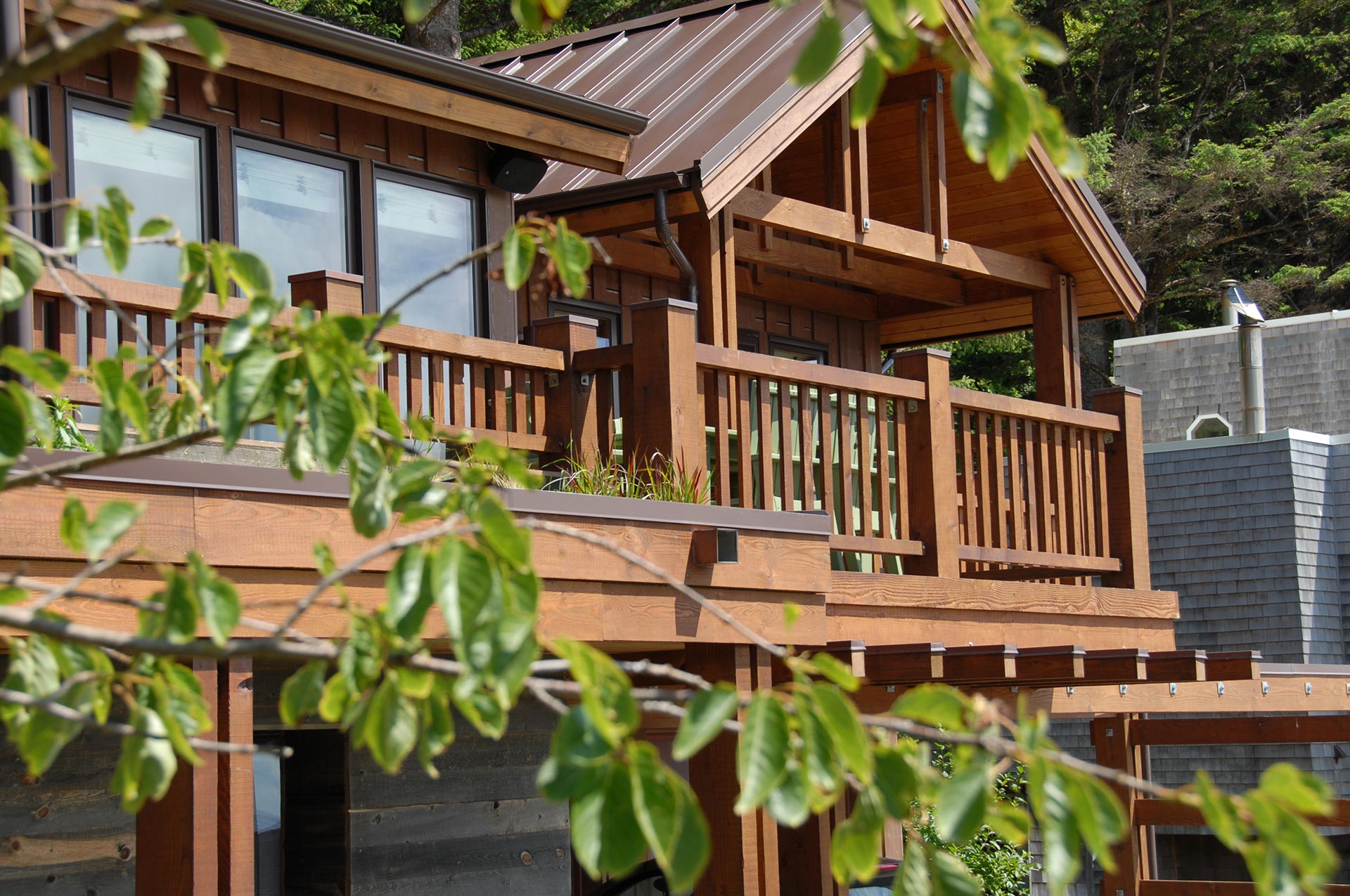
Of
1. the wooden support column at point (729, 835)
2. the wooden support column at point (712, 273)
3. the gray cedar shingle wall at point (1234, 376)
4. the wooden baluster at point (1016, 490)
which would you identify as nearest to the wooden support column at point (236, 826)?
the wooden support column at point (729, 835)

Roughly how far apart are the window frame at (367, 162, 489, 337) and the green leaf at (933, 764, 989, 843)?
7132mm

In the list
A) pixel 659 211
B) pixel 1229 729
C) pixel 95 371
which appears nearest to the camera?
pixel 95 371

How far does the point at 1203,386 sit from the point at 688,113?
43.9 ft

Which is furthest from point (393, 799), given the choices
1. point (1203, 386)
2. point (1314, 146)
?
point (1314, 146)

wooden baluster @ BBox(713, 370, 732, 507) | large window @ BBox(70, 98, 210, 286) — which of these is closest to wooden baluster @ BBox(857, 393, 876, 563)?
wooden baluster @ BBox(713, 370, 732, 507)

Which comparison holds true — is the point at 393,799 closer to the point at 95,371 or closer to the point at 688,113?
the point at 688,113

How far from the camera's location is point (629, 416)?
7.40 meters

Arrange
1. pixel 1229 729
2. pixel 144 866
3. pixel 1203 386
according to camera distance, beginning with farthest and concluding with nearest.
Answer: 1. pixel 1203 386
2. pixel 1229 729
3. pixel 144 866

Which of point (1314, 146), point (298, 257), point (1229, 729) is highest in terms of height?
point (1314, 146)

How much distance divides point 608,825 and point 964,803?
0.43 meters

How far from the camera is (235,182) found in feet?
26.9

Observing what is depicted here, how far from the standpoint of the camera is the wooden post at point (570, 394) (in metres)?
7.33

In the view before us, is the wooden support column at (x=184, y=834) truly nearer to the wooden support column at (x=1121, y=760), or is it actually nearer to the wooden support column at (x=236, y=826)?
the wooden support column at (x=236, y=826)

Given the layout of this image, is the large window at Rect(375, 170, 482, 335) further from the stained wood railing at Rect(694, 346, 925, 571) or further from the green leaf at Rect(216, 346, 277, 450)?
the green leaf at Rect(216, 346, 277, 450)
